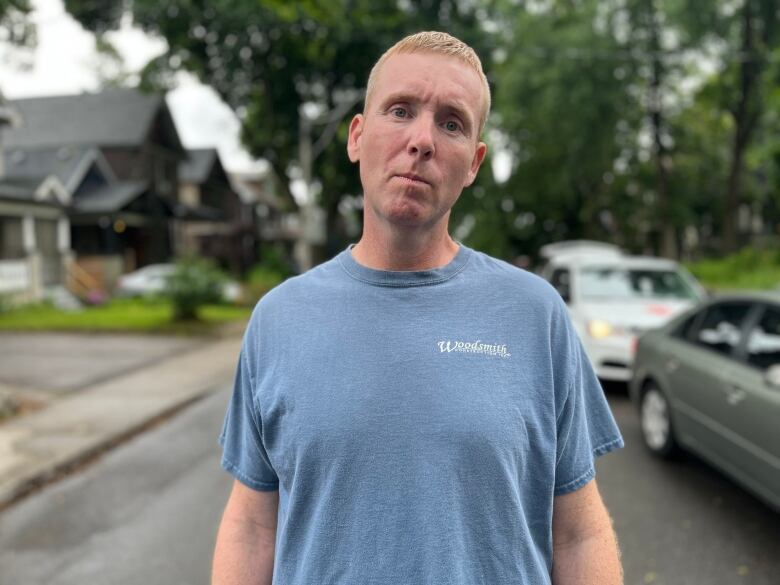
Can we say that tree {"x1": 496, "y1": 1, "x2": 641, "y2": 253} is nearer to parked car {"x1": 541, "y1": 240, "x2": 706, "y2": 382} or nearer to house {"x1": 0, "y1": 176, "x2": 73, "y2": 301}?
parked car {"x1": 541, "y1": 240, "x2": 706, "y2": 382}

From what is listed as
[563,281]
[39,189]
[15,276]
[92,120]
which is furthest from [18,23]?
[92,120]

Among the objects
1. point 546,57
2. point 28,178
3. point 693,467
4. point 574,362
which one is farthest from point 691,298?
point 28,178

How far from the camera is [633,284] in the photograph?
9758 mm

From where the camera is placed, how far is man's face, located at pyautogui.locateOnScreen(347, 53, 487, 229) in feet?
5.07

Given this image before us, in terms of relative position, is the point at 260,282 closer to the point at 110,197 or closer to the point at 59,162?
the point at 110,197

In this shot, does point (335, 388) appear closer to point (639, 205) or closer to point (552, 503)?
point (552, 503)

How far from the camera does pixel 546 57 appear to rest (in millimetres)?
24250

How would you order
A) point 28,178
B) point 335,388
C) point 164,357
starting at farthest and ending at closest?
1. point 28,178
2. point 164,357
3. point 335,388

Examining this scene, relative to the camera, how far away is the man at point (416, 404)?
4.68 feet

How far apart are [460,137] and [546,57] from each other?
80.1ft

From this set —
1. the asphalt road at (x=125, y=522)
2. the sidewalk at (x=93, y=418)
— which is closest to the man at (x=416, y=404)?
the asphalt road at (x=125, y=522)

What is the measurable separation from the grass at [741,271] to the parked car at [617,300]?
1132 cm

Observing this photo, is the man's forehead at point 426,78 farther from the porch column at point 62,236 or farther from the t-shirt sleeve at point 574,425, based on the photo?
the porch column at point 62,236

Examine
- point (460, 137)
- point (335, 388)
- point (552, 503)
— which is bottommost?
point (552, 503)
